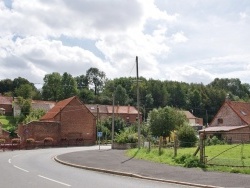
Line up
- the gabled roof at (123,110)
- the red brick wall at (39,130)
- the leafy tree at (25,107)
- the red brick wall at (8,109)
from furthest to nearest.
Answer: the gabled roof at (123,110) → the red brick wall at (8,109) → the leafy tree at (25,107) → the red brick wall at (39,130)

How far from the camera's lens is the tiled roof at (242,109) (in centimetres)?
5756

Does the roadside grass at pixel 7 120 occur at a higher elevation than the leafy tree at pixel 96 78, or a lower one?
lower

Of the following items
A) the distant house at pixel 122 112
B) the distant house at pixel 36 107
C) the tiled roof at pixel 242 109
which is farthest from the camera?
the distant house at pixel 122 112

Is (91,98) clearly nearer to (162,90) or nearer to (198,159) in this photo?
(162,90)

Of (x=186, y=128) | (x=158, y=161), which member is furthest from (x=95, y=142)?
(x=158, y=161)

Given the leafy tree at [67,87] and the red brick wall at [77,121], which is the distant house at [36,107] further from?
the red brick wall at [77,121]

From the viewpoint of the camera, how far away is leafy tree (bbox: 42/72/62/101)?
4994 inches

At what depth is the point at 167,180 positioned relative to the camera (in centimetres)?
1634

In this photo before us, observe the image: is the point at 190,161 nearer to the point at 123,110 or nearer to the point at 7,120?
the point at 7,120

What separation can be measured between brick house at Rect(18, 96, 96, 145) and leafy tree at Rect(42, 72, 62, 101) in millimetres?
52963

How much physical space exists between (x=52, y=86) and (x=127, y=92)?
2943 cm

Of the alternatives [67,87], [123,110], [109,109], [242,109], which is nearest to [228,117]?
[242,109]

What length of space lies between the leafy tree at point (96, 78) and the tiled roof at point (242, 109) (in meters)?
96.2

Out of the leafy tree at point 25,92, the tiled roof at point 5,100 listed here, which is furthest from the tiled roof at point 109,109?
the tiled roof at point 5,100
